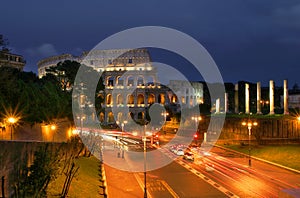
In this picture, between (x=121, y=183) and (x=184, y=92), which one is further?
(x=184, y=92)

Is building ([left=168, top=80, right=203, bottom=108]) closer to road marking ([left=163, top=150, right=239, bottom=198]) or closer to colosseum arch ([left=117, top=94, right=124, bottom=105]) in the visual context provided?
colosseum arch ([left=117, top=94, right=124, bottom=105])

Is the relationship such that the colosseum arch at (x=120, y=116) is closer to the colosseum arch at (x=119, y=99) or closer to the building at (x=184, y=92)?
the colosseum arch at (x=119, y=99)

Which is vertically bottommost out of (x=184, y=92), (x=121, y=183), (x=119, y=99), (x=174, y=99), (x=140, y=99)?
(x=121, y=183)

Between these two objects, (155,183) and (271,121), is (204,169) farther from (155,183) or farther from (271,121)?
(271,121)

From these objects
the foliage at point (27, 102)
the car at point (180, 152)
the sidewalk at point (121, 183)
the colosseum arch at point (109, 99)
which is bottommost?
the sidewalk at point (121, 183)

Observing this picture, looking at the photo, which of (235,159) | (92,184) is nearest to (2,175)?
(92,184)

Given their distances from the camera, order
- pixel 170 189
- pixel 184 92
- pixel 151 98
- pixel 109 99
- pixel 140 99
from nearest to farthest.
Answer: pixel 170 189
pixel 109 99
pixel 151 98
pixel 140 99
pixel 184 92

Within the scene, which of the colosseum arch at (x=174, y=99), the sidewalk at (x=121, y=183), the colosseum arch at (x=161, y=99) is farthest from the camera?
the colosseum arch at (x=174, y=99)

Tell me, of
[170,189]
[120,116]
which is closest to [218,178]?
[170,189]

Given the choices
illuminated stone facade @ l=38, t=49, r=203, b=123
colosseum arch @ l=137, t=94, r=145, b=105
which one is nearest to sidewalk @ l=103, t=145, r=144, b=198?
illuminated stone facade @ l=38, t=49, r=203, b=123

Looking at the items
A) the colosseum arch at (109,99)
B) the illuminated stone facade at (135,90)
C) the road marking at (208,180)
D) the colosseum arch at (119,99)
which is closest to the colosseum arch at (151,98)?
the illuminated stone facade at (135,90)

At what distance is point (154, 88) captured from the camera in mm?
95188

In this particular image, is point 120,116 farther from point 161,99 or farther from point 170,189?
point 170,189

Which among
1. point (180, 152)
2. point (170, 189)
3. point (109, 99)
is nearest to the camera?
point (170, 189)
